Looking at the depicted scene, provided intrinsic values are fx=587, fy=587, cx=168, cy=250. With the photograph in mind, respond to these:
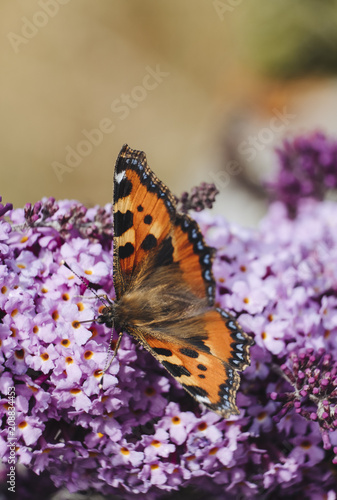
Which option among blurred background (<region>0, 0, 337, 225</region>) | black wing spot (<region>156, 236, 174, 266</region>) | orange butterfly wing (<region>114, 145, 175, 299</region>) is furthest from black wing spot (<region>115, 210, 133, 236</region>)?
blurred background (<region>0, 0, 337, 225</region>)

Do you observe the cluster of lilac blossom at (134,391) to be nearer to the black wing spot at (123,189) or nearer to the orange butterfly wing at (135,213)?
the orange butterfly wing at (135,213)

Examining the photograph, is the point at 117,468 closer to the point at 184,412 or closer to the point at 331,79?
the point at 184,412

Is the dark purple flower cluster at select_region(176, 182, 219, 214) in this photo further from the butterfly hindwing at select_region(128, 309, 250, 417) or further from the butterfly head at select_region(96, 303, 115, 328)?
the butterfly head at select_region(96, 303, 115, 328)

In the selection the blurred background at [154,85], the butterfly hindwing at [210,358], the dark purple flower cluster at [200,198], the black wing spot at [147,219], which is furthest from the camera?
the blurred background at [154,85]

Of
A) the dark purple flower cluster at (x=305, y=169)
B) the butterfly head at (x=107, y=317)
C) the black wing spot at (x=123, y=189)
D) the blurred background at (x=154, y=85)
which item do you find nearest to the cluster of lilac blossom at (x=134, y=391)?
the butterfly head at (x=107, y=317)

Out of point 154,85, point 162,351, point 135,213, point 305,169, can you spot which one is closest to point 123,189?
point 135,213

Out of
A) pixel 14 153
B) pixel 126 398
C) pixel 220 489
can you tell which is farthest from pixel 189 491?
pixel 14 153
